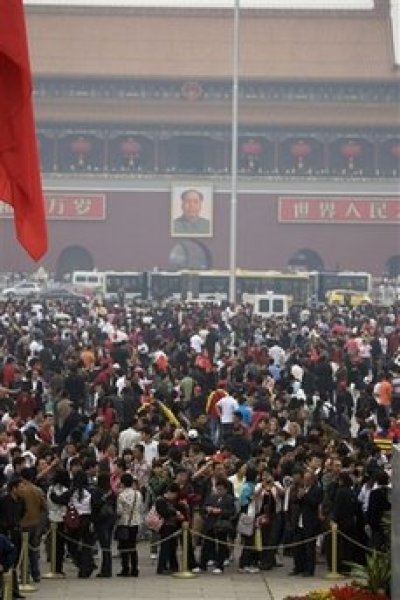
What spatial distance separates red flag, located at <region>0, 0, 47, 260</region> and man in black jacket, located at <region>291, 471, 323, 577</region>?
18.1 feet

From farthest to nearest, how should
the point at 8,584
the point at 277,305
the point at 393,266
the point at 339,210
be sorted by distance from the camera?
1. the point at 393,266
2. the point at 339,210
3. the point at 277,305
4. the point at 8,584

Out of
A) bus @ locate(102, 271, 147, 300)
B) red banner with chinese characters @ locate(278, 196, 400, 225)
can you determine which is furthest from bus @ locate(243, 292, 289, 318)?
red banner with chinese characters @ locate(278, 196, 400, 225)

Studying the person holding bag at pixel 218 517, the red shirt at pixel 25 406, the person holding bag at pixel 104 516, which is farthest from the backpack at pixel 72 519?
the red shirt at pixel 25 406

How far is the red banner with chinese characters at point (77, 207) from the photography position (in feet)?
185

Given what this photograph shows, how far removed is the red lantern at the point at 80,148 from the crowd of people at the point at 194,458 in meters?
30.1

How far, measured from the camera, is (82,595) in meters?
14.4

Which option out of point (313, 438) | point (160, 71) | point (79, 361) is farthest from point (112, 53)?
point (313, 438)

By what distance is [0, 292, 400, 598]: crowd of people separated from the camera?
1510cm

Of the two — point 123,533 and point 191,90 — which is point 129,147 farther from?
point 123,533

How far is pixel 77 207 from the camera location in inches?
2219

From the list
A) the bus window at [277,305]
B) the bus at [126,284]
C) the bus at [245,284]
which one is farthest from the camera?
the bus at [126,284]

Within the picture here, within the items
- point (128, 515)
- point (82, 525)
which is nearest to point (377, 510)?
point (128, 515)

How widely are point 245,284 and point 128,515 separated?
35.8 m

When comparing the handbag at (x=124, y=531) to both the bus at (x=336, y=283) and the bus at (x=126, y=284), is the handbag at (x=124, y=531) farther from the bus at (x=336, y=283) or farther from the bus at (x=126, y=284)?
the bus at (x=126, y=284)
